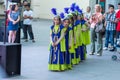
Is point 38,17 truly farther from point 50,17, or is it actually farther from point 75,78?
point 75,78

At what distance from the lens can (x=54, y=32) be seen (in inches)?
443

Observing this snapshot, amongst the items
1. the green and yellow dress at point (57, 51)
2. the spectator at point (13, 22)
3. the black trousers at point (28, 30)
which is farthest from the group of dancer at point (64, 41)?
the black trousers at point (28, 30)

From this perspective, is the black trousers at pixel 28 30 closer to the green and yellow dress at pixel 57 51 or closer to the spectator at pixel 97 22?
the spectator at pixel 97 22

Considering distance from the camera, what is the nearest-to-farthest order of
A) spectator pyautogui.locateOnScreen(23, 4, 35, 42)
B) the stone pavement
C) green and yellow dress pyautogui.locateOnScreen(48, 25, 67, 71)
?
1. the stone pavement
2. green and yellow dress pyautogui.locateOnScreen(48, 25, 67, 71)
3. spectator pyautogui.locateOnScreen(23, 4, 35, 42)

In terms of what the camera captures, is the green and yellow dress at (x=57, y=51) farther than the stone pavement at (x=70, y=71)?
Yes

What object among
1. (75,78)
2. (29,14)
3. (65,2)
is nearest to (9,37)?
(29,14)

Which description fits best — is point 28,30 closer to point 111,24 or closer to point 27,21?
point 27,21

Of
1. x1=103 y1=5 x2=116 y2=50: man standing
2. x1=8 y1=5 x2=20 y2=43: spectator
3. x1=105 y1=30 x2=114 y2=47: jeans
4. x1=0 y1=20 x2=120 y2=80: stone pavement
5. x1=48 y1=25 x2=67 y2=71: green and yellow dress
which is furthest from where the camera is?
x1=105 y1=30 x2=114 y2=47: jeans

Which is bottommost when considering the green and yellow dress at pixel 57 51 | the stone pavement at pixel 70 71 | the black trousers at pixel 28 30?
the stone pavement at pixel 70 71

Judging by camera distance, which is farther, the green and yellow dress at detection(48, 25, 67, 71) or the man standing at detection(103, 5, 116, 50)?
the man standing at detection(103, 5, 116, 50)

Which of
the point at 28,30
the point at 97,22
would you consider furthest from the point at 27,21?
the point at 97,22

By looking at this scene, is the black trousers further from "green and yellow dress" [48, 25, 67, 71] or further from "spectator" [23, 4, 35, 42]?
"green and yellow dress" [48, 25, 67, 71]

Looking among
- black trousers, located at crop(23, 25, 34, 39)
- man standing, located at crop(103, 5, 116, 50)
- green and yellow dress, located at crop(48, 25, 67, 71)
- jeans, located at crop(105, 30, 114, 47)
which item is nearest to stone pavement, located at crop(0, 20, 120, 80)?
green and yellow dress, located at crop(48, 25, 67, 71)

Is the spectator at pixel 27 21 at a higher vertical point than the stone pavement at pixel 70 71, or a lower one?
higher
